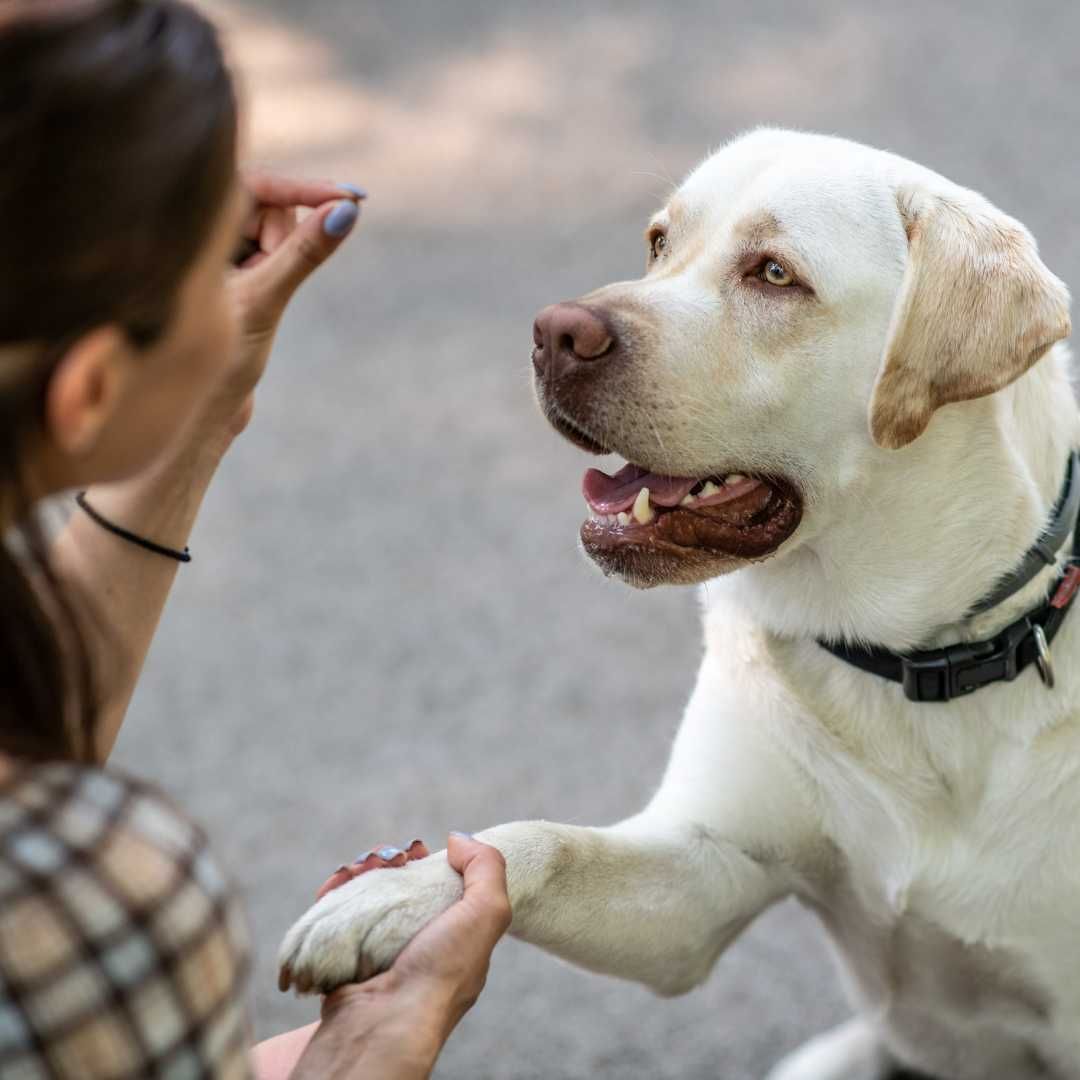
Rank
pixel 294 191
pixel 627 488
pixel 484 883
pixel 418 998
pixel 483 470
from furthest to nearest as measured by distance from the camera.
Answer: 1. pixel 483 470
2. pixel 627 488
3. pixel 294 191
4. pixel 484 883
5. pixel 418 998

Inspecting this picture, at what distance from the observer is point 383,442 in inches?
175

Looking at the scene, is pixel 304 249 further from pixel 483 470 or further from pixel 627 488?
pixel 483 470

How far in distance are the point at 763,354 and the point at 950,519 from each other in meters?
0.32

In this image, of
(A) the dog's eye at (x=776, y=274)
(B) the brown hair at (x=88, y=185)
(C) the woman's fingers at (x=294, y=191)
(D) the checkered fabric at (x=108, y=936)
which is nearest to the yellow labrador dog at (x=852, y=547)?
(A) the dog's eye at (x=776, y=274)

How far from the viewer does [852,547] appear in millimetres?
2027

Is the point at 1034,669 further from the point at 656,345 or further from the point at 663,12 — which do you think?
the point at 663,12

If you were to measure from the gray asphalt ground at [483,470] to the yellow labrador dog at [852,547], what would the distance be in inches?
32.3

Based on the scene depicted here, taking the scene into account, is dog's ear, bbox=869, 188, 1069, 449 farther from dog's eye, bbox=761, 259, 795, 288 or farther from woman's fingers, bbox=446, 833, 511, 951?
woman's fingers, bbox=446, 833, 511, 951

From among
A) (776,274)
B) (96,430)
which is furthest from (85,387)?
(776,274)

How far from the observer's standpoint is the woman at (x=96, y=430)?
1.14m

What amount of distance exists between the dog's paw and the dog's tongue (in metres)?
0.56

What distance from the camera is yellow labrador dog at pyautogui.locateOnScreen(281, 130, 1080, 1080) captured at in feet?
6.31

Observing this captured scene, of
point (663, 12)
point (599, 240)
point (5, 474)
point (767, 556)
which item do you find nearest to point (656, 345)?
point (767, 556)

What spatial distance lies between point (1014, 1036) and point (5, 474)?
5.39ft
